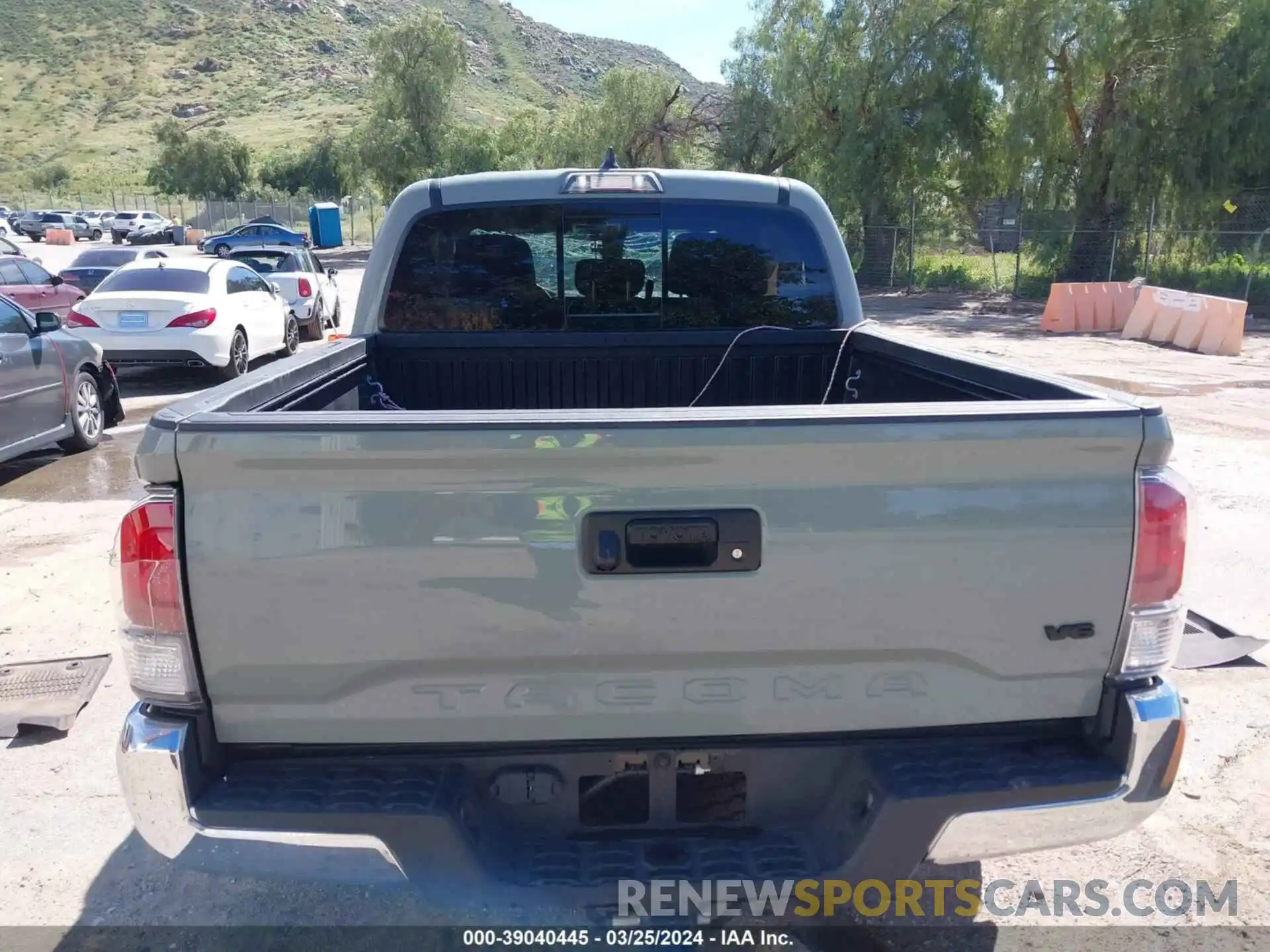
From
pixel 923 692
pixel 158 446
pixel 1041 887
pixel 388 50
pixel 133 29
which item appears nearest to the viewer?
pixel 158 446

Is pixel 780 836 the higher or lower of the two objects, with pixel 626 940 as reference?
higher

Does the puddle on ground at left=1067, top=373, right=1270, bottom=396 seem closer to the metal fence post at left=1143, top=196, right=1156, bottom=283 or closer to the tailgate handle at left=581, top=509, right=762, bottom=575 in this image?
the metal fence post at left=1143, top=196, right=1156, bottom=283

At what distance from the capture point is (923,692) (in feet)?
7.51

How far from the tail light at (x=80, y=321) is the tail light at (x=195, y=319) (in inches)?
36.5

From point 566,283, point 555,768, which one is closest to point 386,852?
point 555,768

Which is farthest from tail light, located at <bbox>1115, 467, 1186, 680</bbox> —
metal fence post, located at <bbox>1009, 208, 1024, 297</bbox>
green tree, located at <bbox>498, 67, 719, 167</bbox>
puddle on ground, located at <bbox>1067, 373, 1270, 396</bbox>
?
green tree, located at <bbox>498, 67, 719, 167</bbox>

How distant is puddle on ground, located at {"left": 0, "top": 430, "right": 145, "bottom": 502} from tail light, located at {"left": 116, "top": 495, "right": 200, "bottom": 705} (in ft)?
19.8

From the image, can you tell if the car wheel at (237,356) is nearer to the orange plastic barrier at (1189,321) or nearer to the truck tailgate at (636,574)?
the truck tailgate at (636,574)

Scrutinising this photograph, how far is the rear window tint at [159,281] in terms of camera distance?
12.9 meters

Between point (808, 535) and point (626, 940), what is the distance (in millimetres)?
1574

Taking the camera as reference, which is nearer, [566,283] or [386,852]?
[386,852]

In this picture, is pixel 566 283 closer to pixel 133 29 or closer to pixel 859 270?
pixel 859 270

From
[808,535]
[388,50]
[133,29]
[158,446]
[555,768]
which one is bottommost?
[555,768]

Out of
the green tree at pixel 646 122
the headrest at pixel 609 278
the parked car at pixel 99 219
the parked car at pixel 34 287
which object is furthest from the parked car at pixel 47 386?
the parked car at pixel 99 219
